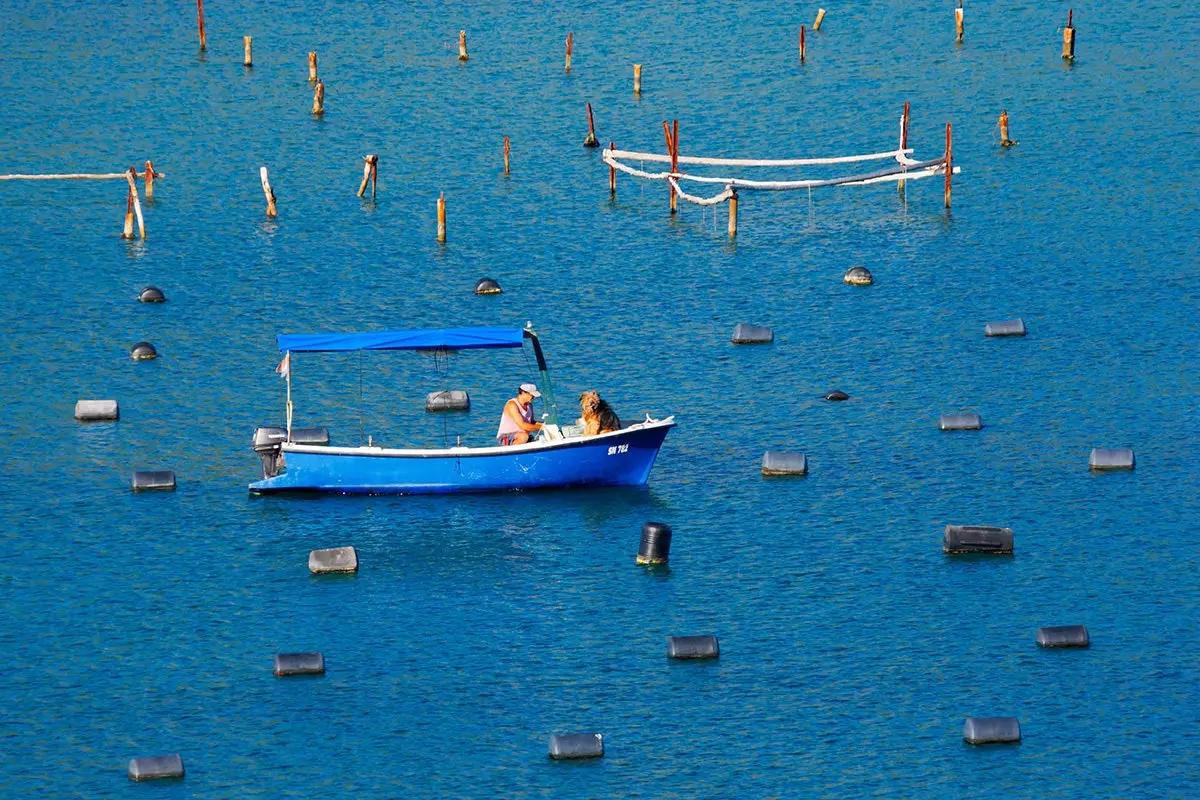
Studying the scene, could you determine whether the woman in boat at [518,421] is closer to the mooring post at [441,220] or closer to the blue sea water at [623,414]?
the blue sea water at [623,414]

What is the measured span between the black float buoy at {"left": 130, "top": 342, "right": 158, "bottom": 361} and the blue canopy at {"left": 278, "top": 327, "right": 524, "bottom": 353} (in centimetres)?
923

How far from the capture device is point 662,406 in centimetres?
5500

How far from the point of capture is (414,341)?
49844mm

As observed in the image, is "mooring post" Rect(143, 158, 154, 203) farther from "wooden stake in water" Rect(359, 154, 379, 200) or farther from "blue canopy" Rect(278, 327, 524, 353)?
"blue canopy" Rect(278, 327, 524, 353)

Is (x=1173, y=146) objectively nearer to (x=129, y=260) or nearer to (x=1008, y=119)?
(x=1008, y=119)

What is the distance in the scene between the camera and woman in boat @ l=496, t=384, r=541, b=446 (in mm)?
49250

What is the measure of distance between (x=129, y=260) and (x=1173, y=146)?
3478 cm

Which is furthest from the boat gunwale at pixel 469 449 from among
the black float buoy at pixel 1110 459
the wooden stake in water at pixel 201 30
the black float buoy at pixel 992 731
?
the wooden stake in water at pixel 201 30

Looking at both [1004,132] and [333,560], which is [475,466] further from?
[1004,132]

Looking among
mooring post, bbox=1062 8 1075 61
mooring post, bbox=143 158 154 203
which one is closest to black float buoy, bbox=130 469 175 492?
mooring post, bbox=143 158 154 203

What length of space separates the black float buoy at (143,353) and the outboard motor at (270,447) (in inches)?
395

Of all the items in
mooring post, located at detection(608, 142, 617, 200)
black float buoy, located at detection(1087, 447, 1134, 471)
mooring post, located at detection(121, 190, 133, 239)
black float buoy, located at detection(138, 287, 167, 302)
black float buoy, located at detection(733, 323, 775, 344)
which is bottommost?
black float buoy, located at detection(1087, 447, 1134, 471)

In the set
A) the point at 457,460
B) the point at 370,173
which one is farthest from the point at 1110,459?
the point at 370,173

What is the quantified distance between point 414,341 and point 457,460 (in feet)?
10.1
